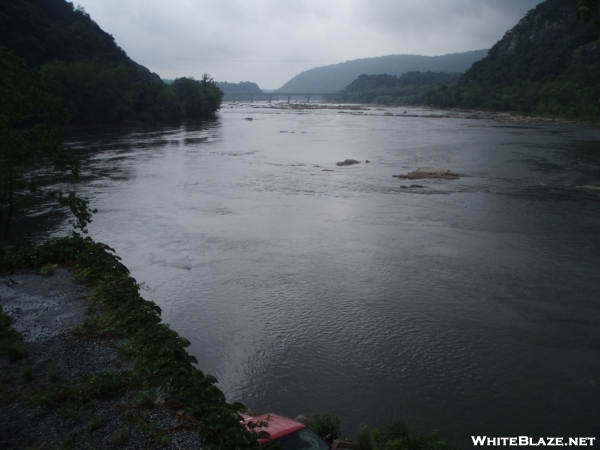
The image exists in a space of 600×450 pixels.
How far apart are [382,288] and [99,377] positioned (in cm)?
853

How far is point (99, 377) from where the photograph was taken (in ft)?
19.8

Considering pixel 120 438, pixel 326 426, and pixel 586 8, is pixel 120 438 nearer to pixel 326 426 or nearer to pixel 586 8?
pixel 326 426

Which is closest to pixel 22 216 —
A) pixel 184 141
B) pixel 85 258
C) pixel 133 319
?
pixel 85 258

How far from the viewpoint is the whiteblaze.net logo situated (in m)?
7.13

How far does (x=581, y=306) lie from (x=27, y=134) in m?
13.5

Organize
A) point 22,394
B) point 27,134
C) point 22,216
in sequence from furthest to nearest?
point 22,216 → point 27,134 → point 22,394

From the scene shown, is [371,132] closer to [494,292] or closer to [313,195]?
[313,195]

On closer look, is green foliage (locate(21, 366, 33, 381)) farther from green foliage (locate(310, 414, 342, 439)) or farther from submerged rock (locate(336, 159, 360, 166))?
submerged rock (locate(336, 159, 360, 166))

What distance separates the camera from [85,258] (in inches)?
417

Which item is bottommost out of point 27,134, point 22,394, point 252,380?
point 252,380

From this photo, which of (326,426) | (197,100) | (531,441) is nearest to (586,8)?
(531,441)

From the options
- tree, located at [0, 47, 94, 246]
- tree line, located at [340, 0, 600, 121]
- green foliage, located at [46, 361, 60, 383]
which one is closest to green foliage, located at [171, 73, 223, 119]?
tree line, located at [340, 0, 600, 121]

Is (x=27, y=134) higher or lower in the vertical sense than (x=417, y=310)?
higher

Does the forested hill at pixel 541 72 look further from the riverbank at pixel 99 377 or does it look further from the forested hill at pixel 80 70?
the riverbank at pixel 99 377
